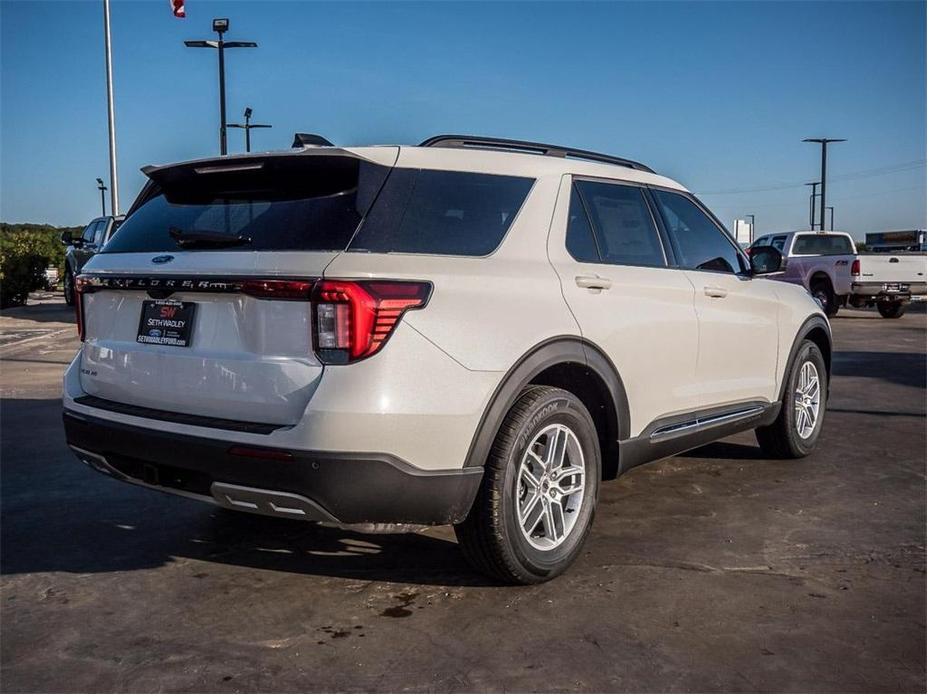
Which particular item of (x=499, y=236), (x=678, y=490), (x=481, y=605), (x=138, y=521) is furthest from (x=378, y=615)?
(x=678, y=490)

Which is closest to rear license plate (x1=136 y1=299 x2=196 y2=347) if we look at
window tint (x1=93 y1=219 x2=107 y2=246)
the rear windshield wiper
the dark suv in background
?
the rear windshield wiper

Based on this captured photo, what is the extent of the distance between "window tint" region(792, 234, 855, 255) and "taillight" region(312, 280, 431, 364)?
20731 millimetres

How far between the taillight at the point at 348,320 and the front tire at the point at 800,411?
3691 mm

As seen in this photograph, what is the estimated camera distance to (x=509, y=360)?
144 inches

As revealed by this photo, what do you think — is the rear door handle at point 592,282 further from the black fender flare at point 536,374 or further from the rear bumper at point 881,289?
the rear bumper at point 881,289

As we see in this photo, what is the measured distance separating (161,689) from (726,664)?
1866mm

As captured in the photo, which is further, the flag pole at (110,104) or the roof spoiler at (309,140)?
the flag pole at (110,104)

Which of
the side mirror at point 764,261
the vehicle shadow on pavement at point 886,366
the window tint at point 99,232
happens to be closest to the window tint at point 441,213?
the side mirror at point 764,261

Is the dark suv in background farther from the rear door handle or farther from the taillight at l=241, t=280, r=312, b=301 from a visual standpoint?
the taillight at l=241, t=280, r=312, b=301

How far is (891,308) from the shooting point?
21.8 metres

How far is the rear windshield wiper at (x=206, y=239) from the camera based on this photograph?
356 centimetres


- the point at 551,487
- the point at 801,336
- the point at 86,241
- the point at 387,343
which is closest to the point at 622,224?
the point at 551,487

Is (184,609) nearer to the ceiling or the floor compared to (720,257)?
nearer to the floor

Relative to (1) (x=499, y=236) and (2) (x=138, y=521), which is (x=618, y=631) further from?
(2) (x=138, y=521)
